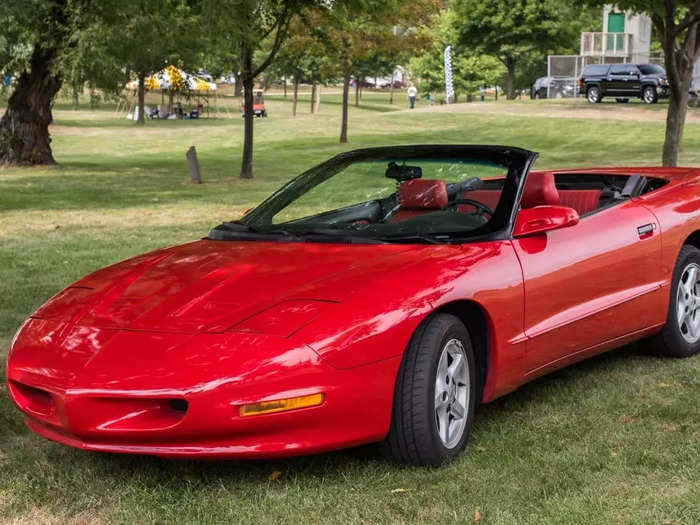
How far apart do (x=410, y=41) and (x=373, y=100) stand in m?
63.1

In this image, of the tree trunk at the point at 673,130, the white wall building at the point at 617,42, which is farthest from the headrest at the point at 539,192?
the white wall building at the point at 617,42

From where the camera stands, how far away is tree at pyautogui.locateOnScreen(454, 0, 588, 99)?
6328cm

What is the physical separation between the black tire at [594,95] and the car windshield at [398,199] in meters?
45.5

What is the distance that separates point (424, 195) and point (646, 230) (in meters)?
1.39

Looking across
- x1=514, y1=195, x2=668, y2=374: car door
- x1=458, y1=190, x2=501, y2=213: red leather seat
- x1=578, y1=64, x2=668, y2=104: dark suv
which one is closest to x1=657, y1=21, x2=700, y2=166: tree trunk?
x1=514, y1=195, x2=668, y2=374: car door

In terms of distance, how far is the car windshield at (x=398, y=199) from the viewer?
16.8ft

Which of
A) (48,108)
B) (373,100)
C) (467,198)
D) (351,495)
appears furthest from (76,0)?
(373,100)

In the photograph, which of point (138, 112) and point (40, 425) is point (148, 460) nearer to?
point (40, 425)

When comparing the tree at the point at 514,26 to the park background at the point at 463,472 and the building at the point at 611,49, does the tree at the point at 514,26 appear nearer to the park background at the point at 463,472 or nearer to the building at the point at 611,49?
the building at the point at 611,49

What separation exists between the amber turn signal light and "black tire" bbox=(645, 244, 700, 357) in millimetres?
2997

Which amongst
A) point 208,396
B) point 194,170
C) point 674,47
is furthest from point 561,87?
point 208,396

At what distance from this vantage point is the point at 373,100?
95.6 metres

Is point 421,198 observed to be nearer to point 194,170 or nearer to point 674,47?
point 674,47

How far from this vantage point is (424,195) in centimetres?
536
